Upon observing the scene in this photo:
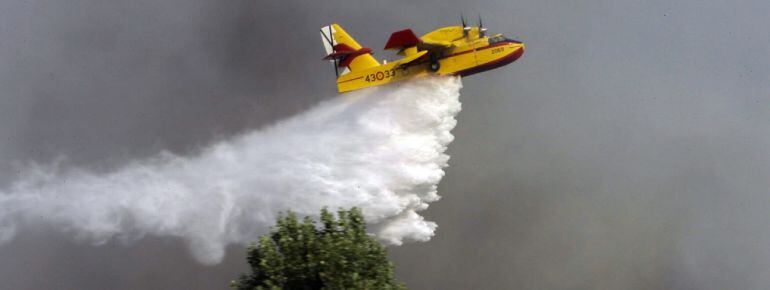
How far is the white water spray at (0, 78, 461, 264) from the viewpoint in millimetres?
55438

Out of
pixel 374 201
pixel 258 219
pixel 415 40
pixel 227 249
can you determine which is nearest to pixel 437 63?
pixel 415 40

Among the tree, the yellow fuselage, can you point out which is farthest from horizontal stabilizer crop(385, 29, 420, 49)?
the tree

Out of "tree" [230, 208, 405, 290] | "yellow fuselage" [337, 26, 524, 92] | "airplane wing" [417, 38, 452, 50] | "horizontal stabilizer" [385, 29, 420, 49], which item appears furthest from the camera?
"yellow fuselage" [337, 26, 524, 92]

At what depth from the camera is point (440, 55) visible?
5384cm

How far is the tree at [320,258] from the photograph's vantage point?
1623 inches

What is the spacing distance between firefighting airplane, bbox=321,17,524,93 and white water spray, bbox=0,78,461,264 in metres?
0.93

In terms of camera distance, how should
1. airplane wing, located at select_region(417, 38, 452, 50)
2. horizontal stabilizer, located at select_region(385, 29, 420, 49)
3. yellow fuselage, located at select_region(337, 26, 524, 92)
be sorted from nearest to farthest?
horizontal stabilizer, located at select_region(385, 29, 420, 49)
airplane wing, located at select_region(417, 38, 452, 50)
yellow fuselage, located at select_region(337, 26, 524, 92)

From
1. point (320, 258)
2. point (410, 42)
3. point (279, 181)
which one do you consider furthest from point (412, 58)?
point (320, 258)

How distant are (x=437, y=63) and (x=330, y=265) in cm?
1609

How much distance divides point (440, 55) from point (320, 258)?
15.9 metres

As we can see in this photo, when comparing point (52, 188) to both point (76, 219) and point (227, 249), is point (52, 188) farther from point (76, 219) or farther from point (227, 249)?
point (227, 249)

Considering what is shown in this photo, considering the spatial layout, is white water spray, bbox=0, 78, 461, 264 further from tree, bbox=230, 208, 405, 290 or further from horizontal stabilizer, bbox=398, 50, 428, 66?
tree, bbox=230, 208, 405, 290

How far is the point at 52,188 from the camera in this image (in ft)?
206

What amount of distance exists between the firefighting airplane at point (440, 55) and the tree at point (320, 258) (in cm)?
1242
